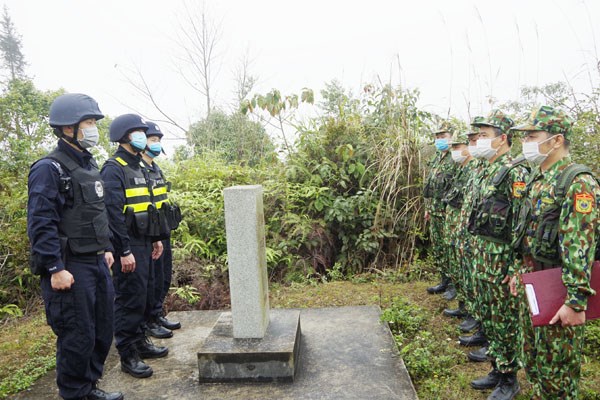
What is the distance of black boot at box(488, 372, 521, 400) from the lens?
300 cm

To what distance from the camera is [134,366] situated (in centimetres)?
347

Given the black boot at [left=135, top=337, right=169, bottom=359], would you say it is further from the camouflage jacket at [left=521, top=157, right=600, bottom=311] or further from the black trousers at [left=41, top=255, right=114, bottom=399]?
the camouflage jacket at [left=521, top=157, right=600, bottom=311]

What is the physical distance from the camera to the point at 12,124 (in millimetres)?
7395

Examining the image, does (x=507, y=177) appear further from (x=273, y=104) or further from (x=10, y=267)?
(x=10, y=267)

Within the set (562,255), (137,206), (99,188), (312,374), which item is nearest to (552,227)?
(562,255)

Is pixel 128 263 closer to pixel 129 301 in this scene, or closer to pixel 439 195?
pixel 129 301

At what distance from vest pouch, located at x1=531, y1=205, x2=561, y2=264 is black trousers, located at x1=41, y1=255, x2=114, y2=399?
9.67 ft

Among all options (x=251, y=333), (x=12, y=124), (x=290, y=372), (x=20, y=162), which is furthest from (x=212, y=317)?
(x=12, y=124)

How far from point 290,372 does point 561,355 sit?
190 centimetres

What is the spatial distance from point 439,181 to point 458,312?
1.60 metres

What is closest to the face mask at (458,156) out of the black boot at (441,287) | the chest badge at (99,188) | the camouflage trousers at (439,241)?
the camouflage trousers at (439,241)

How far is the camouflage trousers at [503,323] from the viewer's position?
9.78 feet

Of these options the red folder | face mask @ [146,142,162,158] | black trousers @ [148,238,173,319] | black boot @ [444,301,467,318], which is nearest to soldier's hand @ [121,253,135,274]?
black trousers @ [148,238,173,319]

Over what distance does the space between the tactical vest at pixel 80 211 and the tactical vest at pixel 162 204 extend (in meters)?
0.90
